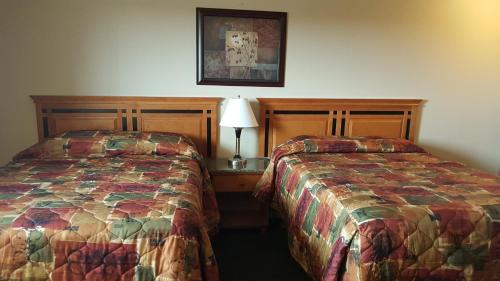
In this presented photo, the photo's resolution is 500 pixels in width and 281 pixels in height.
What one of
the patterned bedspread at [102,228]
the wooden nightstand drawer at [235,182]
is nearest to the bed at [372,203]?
the wooden nightstand drawer at [235,182]

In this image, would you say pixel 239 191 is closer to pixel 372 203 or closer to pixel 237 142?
pixel 237 142

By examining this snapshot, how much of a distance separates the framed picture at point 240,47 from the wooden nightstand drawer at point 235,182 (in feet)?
2.52

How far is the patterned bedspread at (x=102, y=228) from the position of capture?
1.34 metres

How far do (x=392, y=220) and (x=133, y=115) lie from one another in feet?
6.92

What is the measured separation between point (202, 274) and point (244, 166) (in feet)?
4.35

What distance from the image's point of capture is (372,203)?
1655 millimetres

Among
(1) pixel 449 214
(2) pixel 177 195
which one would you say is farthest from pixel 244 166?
(1) pixel 449 214

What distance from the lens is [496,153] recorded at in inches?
134

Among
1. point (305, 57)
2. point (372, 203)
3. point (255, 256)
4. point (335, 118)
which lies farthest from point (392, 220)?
point (305, 57)

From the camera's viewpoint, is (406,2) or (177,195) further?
(406,2)

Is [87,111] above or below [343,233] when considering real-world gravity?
above

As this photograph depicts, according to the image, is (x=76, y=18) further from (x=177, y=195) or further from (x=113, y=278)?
(x=113, y=278)

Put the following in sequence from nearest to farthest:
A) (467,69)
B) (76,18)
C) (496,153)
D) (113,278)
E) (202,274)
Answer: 1. (113,278)
2. (202,274)
3. (76,18)
4. (467,69)
5. (496,153)

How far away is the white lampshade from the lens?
2684 millimetres
